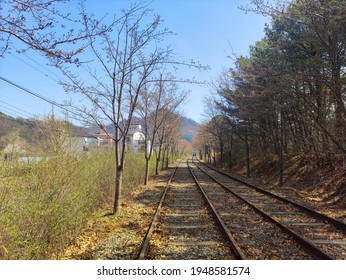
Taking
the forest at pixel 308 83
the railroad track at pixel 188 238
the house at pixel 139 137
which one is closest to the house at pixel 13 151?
the railroad track at pixel 188 238

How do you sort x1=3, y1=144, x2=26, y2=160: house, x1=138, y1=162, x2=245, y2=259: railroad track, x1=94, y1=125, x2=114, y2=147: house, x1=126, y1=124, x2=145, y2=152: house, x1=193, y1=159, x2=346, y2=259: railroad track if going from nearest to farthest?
x1=3, y1=144, x2=26, y2=160: house < x1=138, y1=162, x2=245, y2=259: railroad track < x1=193, y1=159, x2=346, y2=259: railroad track < x1=94, y1=125, x2=114, y2=147: house < x1=126, y1=124, x2=145, y2=152: house

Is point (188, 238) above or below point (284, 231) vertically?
below

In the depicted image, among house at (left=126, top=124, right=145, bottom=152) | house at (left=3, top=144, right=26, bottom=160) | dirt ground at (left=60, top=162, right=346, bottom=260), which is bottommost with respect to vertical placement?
dirt ground at (left=60, top=162, right=346, bottom=260)

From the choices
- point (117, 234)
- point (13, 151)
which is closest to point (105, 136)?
point (117, 234)

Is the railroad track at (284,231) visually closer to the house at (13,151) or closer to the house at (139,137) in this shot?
the house at (13,151)

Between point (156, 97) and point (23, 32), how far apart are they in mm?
15747

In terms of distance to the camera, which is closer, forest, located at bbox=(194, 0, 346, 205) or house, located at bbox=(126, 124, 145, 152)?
forest, located at bbox=(194, 0, 346, 205)

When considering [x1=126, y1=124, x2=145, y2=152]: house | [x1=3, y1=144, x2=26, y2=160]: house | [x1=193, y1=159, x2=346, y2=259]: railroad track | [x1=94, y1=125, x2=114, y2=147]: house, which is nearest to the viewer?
[x1=3, y1=144, x2=26, y2=160]: house

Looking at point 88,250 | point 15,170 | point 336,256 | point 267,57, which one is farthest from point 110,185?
point 267,57

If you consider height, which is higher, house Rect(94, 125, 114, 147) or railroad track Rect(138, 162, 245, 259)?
house Rect(94, 125, 114, 147)

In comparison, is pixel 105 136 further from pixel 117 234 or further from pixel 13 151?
pixel 13 151

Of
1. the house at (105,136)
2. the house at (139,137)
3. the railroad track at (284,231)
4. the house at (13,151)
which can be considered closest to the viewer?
the house at (13,151)

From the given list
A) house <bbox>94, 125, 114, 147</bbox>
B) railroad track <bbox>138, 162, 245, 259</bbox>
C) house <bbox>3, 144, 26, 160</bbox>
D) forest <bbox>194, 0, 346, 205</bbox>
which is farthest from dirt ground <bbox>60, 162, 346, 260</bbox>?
forest <bbox>194, 0, 346, 205</bbox>

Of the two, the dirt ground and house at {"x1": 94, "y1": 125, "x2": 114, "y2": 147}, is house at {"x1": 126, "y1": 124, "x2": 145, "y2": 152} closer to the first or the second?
house at {"x1": 94, "y1": 125, "x2": 114, "y2": 147}
